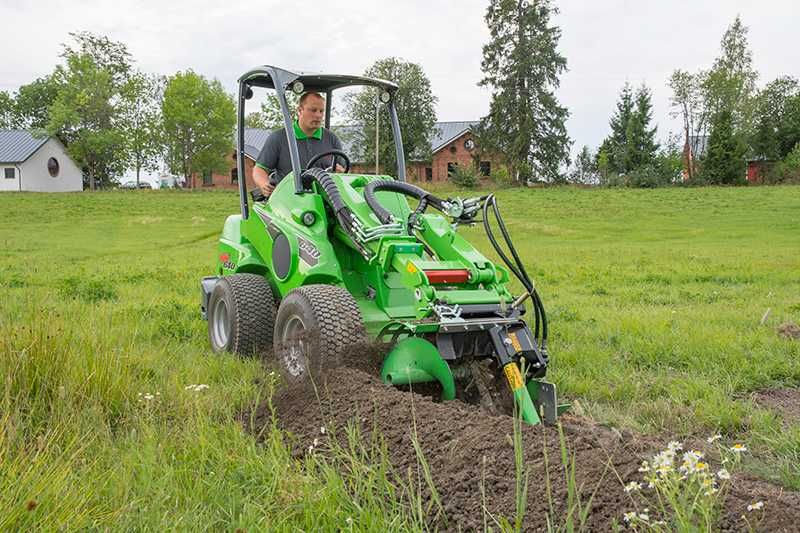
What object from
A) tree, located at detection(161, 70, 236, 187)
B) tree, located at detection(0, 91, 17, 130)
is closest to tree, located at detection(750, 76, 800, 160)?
tree, located at detection(161, 70, 236, 187)

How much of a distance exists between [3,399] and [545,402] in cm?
286

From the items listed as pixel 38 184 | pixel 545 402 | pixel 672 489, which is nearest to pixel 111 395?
pixel 545 402

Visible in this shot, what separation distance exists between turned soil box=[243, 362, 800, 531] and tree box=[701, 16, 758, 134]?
63.7m

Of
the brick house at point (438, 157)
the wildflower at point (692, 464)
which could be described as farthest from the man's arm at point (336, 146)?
the brick house at point (438, 157)

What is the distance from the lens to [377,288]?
5.33 meters

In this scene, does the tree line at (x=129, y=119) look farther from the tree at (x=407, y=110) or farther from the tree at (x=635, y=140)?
the tree at (x=635, y=140)

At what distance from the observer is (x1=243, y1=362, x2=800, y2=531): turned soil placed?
264 centimetres

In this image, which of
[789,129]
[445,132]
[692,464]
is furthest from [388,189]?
[445,132]

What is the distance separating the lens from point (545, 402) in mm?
4266

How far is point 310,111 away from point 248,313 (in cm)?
184

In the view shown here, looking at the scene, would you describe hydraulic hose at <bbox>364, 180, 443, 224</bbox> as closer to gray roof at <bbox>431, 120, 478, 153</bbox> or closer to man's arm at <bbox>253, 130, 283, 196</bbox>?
man's arm at <bbox>253, 130, 283, 196</bbox>

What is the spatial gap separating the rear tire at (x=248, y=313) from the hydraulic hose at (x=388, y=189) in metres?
1.30

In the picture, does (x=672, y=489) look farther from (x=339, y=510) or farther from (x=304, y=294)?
(x=304, y=294)

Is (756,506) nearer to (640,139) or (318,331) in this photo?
(318,331)
